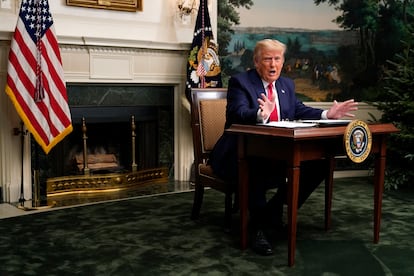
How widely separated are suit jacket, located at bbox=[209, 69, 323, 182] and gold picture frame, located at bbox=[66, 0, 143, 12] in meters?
2.07

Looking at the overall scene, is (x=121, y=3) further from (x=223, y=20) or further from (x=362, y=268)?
(x=362, y=268)

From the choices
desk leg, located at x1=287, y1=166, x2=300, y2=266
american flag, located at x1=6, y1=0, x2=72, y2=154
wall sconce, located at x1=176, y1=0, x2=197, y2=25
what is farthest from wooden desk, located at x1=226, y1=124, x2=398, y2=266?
wall sconce, located at x1=176, y1=0, x2=197, y2=25

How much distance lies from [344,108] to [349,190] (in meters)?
2.07

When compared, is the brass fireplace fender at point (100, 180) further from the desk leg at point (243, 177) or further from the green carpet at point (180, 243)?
the desk leg at point (243, 177)

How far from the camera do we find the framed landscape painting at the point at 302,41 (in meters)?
5.54

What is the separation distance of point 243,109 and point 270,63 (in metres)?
0.34

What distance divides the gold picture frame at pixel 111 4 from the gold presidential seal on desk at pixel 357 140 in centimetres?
285

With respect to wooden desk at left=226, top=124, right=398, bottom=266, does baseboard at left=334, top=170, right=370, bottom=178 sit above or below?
below

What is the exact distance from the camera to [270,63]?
305 centimetres

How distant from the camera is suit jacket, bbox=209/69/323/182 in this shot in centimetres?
303

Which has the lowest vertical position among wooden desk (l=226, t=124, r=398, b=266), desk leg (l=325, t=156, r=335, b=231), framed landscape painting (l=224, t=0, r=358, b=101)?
desk leg (l=325, t=156, r=335, b=231)

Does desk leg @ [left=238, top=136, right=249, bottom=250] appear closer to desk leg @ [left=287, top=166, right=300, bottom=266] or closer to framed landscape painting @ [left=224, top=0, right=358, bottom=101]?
desk leg @ [left=287, top=166, right=300, bottom=266]

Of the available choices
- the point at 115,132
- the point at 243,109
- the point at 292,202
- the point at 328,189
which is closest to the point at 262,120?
the point at 243,109

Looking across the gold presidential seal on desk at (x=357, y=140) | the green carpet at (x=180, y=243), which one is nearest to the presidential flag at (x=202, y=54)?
the green carpet at (x=180, y=243)
